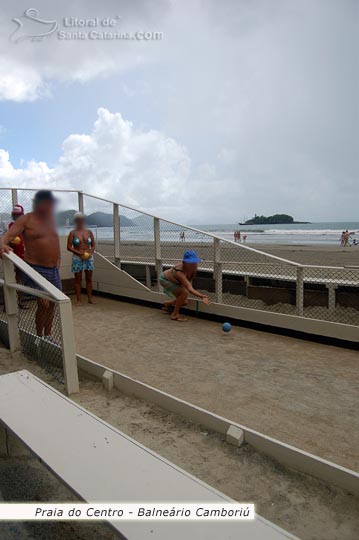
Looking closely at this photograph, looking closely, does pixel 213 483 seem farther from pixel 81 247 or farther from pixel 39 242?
pixel 81 247

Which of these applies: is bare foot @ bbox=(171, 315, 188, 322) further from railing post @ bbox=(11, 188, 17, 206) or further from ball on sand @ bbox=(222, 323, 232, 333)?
railing post @ bbox=(11, 188, 17, 206)

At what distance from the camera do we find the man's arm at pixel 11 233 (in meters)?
4.16

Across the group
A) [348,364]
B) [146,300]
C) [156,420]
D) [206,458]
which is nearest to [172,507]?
[206,458]

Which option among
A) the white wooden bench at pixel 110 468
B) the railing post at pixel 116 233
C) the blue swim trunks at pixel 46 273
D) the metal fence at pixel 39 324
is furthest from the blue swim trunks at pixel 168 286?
the white wooden bench at pixel 110 468

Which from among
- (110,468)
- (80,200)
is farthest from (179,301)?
(110,468)

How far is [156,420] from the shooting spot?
10.0 feet

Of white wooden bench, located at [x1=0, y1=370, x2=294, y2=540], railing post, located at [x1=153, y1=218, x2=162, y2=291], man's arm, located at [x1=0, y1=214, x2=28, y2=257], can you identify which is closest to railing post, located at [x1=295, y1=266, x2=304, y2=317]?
railing post, located at [x1=153, y1=218, x2=162, y2=291]

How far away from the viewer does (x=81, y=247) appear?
24.0ft

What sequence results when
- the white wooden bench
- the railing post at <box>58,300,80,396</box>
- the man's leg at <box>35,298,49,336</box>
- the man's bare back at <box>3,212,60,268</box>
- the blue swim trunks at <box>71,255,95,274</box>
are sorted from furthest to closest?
the blue swim trunks at <box>71,255,95,274</box>
the man's bare back at <box>3,212,60,268</box>
the man's leg at <box>35,298,49,336</box>
the railing post at <box>58,300,80,396</box>
the white wooden bench

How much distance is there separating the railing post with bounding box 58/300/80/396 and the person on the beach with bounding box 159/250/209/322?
2.54 meters

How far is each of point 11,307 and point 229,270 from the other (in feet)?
11.2

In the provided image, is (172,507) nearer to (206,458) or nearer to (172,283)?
(206,458)

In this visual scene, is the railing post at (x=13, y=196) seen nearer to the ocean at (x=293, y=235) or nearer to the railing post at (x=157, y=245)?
the railing post at (x=157, y=245)

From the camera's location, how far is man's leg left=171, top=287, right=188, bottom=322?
20.1 ft
